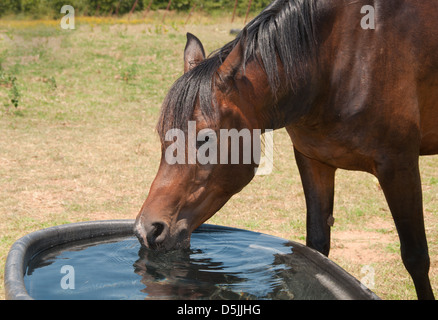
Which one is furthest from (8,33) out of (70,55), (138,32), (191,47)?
(191,47)

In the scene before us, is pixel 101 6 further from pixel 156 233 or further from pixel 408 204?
pixel 156 233

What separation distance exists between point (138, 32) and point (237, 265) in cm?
1408

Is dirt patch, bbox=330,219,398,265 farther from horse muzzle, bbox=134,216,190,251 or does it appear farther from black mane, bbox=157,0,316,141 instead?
horse muzzle, bbox=134,216,190,251

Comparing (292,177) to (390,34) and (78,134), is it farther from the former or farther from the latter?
(390,34)

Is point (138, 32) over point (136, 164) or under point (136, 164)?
over

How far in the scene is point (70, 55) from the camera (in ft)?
44.0

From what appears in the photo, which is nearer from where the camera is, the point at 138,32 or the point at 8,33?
the point at 8,33

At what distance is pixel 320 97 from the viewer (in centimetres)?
264

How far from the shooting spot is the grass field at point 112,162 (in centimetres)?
475

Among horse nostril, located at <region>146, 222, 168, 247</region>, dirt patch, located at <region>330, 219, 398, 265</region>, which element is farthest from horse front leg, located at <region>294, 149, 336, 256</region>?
horse nostril, located at <region>146, 222, 168, 247</region>

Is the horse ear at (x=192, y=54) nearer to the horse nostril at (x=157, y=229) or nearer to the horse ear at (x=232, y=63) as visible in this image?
the horse ear at (x=232, y=63)

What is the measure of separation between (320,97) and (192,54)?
680 millimetres

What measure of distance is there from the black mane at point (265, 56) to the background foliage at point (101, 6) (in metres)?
18.5

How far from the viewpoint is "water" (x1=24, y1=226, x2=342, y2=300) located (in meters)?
2.27
